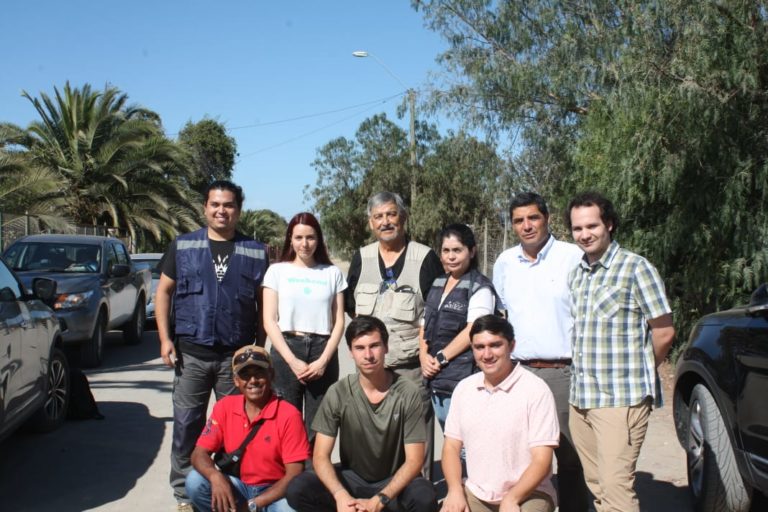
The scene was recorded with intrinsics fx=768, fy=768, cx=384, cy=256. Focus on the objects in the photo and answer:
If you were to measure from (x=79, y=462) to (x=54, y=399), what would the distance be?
1.15 m

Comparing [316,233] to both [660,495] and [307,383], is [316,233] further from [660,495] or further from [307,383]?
[660,495]

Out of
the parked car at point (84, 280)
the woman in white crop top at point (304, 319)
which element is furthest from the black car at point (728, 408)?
the parked car at point (84, 280)

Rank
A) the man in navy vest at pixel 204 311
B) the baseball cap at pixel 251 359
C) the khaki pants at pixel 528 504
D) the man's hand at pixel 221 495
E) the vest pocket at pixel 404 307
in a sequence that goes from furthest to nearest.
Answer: the man in navy vest at pixel 204 311, the vest pocket at pixel 404 307, the baseball cap at pixel 251 359, the man's hand at pixel 221 495, the khaki pants at pixel 528 504

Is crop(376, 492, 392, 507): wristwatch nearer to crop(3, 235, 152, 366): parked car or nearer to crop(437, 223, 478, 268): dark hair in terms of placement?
crop(437, 223, 478, 268): dark hair

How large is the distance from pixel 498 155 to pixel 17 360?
10.1 m

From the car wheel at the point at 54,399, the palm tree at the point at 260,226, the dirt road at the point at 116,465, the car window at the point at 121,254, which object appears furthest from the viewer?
the palm tree at the point at 260,226

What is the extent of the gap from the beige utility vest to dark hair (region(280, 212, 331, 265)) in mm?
288

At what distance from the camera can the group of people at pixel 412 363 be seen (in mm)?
3723

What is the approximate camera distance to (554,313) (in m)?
4.17

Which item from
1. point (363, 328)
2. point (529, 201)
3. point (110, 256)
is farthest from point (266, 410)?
point (110, 256)

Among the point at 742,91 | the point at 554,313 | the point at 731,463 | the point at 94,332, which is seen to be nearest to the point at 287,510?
the point at 554,313

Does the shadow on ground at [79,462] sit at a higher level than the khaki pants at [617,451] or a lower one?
lower

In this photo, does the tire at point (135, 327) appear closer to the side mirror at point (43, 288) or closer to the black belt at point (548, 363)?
the side mirror at point (43, 288)

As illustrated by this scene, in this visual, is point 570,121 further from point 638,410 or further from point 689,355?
point 638,410
